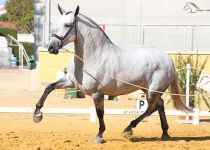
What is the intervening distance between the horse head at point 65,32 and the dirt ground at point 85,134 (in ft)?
5.40

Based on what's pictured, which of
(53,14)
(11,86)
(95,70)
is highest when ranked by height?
(53,14)

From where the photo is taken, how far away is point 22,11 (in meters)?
76.6

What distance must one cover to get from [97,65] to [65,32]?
777 mm

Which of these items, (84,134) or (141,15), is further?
→ (141,15)

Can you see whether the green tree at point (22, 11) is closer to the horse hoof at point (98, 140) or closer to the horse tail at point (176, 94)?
the horse tail at point (176, 94)

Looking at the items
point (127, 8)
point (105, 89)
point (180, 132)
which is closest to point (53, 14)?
point (127, 8)

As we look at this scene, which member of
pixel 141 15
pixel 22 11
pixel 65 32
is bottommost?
pixel 65 32

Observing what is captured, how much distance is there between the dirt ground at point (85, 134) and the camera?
8750 mm

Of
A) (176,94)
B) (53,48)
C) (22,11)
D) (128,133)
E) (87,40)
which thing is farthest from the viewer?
(22,11)

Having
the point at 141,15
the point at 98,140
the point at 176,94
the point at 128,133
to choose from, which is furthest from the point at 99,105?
the point at 141,15

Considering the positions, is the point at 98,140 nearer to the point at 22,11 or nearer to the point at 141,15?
the point at 141,15

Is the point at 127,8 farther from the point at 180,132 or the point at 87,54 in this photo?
the point at 87,54

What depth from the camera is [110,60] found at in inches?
354

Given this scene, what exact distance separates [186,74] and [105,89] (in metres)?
5.06
